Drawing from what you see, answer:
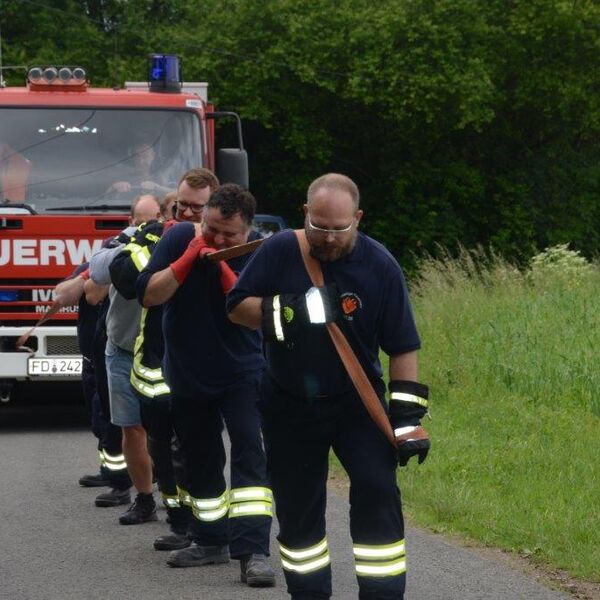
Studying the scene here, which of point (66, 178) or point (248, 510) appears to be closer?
point (248, 510)

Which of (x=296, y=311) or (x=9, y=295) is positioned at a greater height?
(x=296, y=311)

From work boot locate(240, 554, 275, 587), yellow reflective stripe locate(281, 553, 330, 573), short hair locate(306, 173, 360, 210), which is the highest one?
short hair locate(306, 173, 360, 210)

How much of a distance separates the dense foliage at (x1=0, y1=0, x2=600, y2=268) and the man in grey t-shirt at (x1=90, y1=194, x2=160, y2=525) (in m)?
24.5

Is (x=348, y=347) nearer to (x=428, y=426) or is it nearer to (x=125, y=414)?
(x=125, y=414)

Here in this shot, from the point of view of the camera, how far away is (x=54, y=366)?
13.2m

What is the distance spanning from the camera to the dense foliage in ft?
111

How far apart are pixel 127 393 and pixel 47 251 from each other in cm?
428

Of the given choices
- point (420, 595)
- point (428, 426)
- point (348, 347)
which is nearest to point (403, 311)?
point (348, 347)

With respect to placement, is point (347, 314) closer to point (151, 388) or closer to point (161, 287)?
point (161, 287)

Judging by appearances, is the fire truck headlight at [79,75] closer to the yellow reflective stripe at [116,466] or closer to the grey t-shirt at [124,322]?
the yellow reflective stripe at [116,466]

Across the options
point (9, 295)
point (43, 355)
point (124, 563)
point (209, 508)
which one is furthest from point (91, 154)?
point (209, 508)

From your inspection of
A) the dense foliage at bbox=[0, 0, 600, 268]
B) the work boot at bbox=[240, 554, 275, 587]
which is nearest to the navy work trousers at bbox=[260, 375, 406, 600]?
the work boot at bbox=[240, 554, 275, 587]

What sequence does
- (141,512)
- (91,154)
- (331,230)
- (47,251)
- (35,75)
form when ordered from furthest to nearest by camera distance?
(35,75) → (91,154) → (47,251) → (141,512) → (331,230)

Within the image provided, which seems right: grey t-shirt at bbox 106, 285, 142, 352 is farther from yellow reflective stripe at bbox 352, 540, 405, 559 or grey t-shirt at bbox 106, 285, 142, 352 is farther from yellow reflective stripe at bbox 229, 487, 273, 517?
yellow reflective stripe at bbox 352, 540, 405, 559
